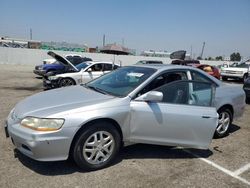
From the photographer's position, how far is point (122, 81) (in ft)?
14.9

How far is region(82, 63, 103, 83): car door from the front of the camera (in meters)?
11.0

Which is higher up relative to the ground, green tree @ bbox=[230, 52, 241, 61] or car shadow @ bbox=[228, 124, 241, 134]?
green tree @ bbox=[230, 52, 241, 61]

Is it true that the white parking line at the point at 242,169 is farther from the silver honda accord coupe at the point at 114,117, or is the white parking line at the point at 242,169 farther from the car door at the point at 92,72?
the car door at the point at 92,72

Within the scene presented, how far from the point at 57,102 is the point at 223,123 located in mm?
3525

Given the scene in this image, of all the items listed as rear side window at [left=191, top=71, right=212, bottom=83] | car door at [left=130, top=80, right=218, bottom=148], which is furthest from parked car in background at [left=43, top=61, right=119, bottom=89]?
car door at [left=130, top=80, right=218, bottom=148]

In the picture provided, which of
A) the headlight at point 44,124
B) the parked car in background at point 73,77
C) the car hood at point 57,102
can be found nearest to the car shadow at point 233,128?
the car hood at point 57,102

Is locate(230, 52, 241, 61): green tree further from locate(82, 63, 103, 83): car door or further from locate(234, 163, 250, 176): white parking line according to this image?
locate(234, 163, 250, 176): white parking line

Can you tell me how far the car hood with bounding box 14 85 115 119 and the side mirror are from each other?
441 millimetres

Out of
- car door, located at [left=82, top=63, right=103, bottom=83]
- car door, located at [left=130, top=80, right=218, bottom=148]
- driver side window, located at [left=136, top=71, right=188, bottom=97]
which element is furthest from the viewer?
car door, located at [left=82, top=63, right=103, bottom=83]

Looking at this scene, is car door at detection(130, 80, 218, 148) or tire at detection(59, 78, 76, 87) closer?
car door at detection(130, 80, 218, 148)

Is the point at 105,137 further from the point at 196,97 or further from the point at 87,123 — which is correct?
the point at 196,97

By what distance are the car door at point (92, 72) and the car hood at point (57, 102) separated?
662 centimetres

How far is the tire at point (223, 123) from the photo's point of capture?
5480 mm

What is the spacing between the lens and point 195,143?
13.8 ft
